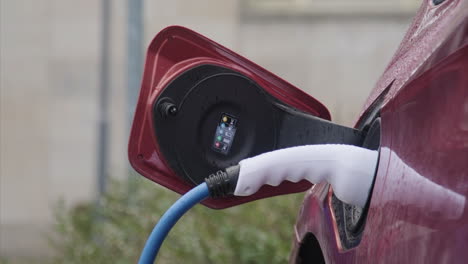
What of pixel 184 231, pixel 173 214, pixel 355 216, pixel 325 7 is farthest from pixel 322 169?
pixel 325 7

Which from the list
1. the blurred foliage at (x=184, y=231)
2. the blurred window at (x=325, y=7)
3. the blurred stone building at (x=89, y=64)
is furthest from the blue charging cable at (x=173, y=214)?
the blurred window at (x=325, y=7)

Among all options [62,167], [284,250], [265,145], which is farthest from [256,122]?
[62,167]

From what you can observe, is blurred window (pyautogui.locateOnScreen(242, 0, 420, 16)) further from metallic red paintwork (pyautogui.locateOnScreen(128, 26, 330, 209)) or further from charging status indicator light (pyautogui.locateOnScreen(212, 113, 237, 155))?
charging status indicator light (pyautogui.locateOnScreen(212, 113, 237, 155))

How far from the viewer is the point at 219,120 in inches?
76.0

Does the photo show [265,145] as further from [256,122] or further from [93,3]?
[93,3]

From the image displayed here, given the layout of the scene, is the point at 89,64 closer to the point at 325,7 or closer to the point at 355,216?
the point at 325,7

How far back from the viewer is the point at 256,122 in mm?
1936

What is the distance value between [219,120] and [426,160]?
2.09 ft

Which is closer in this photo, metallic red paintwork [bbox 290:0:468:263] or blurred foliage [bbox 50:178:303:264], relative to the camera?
metallic red paintwork [bbox 290:0:468:263]

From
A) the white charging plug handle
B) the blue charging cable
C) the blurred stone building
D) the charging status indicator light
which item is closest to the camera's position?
the white charging plug handle

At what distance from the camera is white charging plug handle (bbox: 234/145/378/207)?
5.31 feet

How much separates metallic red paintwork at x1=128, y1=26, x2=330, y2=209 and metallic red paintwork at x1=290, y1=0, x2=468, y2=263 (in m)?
0.39

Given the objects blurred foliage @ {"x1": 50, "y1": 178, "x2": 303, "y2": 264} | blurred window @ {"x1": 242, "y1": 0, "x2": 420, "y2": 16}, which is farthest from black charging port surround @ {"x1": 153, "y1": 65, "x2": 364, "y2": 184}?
blurred window @ {"x1": 242, "y1": 0, "x2": 420, "y2": 16}

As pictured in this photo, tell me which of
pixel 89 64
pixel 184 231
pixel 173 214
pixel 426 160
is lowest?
pixel 89 64
